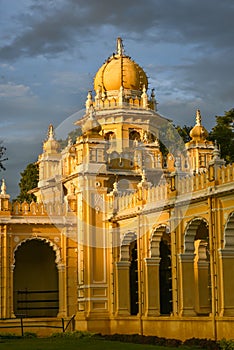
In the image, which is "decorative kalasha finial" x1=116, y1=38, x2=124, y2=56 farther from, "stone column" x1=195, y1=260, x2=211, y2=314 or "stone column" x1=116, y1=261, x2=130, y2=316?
"stone column" x1=195, y1=260, x2=211, y2=314

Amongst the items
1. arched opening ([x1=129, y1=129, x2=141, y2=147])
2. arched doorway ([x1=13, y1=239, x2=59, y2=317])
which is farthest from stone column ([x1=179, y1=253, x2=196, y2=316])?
arched opening ([x1=129, y1=129, x2=141, y2=147])

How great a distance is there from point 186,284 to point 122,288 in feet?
15.9

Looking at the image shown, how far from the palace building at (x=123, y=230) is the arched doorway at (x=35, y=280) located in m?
0.04

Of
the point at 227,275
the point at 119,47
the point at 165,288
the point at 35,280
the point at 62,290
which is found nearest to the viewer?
the point at 227,275

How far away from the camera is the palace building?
23.1 meters

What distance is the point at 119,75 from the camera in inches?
1321

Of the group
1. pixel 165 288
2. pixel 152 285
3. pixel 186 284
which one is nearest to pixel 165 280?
pixel 165 288

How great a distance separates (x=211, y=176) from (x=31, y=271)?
1260 centimetres

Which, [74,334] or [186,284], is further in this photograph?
[74,334]

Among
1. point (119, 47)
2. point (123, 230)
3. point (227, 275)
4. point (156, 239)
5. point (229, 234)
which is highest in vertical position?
point (119, 47)

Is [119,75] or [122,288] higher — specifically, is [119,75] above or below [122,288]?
above

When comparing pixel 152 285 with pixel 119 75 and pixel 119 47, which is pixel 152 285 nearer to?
pixel 119 75

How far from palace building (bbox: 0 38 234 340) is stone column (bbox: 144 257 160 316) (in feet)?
0.11

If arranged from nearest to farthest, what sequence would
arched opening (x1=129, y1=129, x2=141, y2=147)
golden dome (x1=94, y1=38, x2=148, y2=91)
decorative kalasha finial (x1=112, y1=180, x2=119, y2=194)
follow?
decorative kalasha finial (x1=112, y1=180, x2=119, y2=194) < arched opening (x1=129, y1=129, x2=141, y2=147) < golden dome (x1=94, y1=38, x2=148, y2=91)
